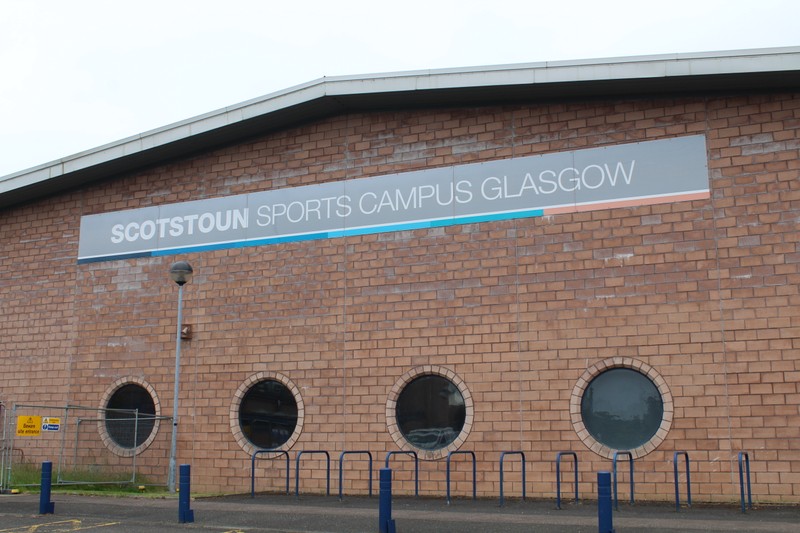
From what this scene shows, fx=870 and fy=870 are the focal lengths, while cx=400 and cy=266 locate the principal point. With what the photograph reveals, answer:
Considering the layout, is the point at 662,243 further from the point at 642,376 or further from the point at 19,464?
the point at 19,464

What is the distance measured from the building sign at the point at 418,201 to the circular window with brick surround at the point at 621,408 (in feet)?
9.98

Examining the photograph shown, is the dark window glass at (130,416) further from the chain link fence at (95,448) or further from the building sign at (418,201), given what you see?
the building sign at (418,201)

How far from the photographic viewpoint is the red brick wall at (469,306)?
1459 cm

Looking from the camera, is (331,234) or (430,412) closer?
(430,412)

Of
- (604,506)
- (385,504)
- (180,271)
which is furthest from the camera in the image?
(180,271)

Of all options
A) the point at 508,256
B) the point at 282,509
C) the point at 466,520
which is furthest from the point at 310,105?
the point at 466,520

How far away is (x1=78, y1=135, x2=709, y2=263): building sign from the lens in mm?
15672

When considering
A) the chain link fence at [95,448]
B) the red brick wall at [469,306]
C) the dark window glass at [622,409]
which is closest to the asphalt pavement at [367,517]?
the dark window glass at [622,409]

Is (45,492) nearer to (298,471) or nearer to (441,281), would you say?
(298,471)

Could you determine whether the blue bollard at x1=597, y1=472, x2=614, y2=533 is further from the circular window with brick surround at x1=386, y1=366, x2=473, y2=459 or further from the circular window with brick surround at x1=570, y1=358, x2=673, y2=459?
the circular window with brick surround at x1=386, y1=366, x2=473, y2=459

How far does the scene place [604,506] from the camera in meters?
9.87

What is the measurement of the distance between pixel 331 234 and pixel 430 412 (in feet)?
14.1

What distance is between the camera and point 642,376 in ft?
49.7

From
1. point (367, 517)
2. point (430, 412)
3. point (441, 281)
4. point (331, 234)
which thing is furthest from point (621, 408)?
point (331, 234)
